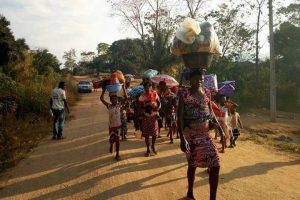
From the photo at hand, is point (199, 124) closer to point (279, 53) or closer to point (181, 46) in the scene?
point (181, 46)

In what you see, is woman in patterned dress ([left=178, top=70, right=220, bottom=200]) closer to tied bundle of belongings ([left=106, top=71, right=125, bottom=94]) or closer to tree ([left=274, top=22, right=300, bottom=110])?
tied bundle of belongings ([left=106, top=71, right=125, bottom=94])

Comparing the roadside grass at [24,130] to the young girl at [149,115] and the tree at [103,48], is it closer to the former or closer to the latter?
the young girl at [149,115]

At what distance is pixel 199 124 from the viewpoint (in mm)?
5453

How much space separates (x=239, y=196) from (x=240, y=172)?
1549 mm

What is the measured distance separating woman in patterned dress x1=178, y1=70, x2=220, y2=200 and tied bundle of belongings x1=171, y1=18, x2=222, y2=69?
0.31 metres

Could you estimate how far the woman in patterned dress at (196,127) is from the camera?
5305 millimetres

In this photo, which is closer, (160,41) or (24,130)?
(24,130)

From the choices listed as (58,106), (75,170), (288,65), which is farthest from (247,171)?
(288,65)

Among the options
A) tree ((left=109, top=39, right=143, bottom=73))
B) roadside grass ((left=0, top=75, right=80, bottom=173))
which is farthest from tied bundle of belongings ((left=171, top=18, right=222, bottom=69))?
tree ((left=109, top=39, right=143, bottom=73))

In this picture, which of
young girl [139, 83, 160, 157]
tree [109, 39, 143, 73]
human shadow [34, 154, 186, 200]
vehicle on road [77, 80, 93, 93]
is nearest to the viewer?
human shadow [34, 154, 186, 200]

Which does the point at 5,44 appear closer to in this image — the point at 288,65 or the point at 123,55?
the point at 288,65

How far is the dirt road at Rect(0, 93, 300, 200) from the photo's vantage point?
6258 millimetres

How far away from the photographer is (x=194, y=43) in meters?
5.71

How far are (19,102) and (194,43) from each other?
1221 centimetres
